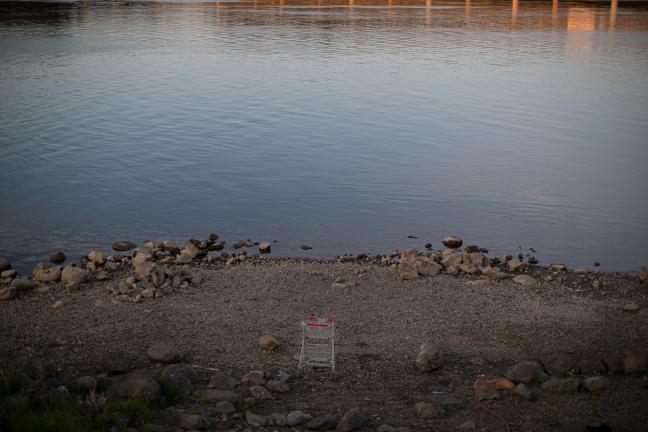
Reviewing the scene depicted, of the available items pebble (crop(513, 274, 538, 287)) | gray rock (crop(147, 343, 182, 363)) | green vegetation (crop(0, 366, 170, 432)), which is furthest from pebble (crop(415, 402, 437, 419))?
pebble (crop(513, 274, 538, 287))

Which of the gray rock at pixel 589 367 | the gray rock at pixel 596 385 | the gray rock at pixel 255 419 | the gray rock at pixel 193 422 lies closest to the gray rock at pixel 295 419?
the gray rock at pixel 255 419

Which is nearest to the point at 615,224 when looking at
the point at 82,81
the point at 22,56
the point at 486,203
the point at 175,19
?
the point at 486,203

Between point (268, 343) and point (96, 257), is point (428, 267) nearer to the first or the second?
point (268, 343)

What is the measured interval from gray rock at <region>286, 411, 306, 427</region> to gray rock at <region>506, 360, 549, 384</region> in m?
2.74

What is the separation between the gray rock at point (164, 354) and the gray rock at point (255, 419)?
1.84 metres

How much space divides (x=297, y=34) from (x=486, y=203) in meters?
38.5

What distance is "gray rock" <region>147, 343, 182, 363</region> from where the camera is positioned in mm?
10086

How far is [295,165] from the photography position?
2256 centimetres

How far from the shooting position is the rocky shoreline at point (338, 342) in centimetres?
869

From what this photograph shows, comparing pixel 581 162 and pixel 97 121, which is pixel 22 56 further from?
pixel 581 162

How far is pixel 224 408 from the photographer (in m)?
8.77

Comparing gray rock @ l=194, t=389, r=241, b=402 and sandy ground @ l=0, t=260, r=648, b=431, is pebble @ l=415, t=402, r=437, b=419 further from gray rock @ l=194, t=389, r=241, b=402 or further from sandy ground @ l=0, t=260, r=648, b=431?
gray rock @ l=194, t=389, r=241, b=402

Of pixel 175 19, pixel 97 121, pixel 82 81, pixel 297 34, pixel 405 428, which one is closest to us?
pixel 405 428

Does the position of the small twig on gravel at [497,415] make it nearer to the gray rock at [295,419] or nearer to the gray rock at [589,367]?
the gray rock at [589,367]
